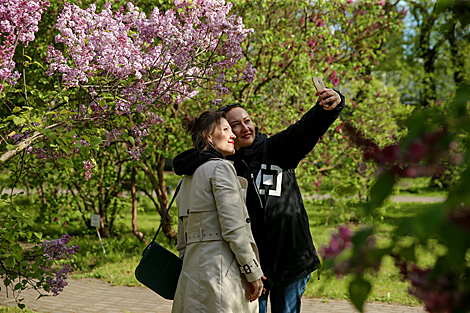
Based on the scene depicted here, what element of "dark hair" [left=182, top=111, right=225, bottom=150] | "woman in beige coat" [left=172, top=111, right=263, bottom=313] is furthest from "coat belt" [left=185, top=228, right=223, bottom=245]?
"dark hair" [left=182, top=111, right=225, bottom=150]

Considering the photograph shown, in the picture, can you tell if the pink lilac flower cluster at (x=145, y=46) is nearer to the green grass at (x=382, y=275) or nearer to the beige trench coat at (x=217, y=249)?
the beige trench coat at (x=217, y=249)

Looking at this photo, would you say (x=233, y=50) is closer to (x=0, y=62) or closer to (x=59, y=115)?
(x=59, y=115)

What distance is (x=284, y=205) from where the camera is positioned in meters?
3.06

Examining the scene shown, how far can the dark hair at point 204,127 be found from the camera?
295cm

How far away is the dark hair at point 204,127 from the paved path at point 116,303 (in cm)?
318

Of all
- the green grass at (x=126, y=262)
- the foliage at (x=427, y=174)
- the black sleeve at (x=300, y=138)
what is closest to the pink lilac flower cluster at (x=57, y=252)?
the green grass at (x=126, y=262)

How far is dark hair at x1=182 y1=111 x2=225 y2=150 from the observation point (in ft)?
9.66

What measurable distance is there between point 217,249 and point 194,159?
0.58 meters

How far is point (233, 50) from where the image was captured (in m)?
4.29

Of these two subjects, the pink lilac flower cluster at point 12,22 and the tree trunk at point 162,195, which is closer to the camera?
the pink lilac flower cluster at point 12,22

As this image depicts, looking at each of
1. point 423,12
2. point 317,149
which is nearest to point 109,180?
point 317,149

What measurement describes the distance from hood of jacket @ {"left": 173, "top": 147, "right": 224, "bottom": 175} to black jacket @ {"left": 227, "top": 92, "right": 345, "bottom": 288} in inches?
16.0

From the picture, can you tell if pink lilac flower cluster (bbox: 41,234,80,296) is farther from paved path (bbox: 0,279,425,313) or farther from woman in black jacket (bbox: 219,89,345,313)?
woman in black jacket (bbox: 219,89,345,313)

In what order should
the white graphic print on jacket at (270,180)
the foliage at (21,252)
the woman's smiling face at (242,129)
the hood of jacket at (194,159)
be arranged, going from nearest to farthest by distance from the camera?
the hood of jacket at (194,159) < the white graphic print on jacket at (270,180) < the woman's smiling face at (242,129) < the foliage at (21,252)
